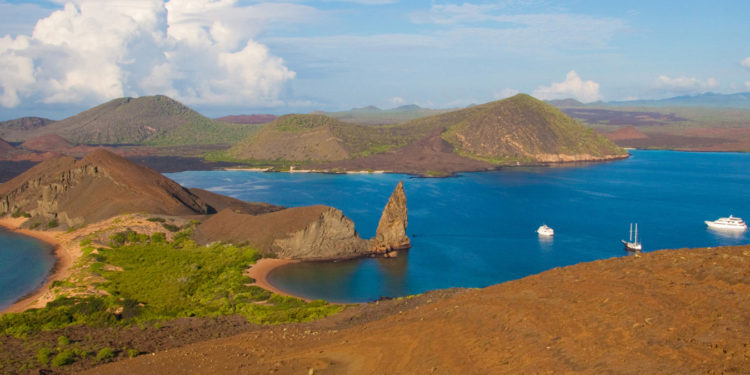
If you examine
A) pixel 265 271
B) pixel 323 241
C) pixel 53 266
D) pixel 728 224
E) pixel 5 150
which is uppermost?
pixel 5 150

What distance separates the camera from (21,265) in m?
54.3

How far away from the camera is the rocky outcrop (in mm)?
57906

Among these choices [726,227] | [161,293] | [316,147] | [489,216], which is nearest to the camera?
[161,293]

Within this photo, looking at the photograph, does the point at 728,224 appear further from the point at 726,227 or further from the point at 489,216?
the point at 489,216

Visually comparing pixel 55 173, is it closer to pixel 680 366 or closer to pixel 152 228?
pixel 152 228

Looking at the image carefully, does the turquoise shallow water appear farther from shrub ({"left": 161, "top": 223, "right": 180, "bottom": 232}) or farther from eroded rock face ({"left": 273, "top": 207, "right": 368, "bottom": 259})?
shrub ({"left": 161, "top": 223, "right": 180, "bottom": 232})

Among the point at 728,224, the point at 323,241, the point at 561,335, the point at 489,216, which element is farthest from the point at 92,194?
the point at 728,224

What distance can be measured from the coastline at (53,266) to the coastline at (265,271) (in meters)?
15.8

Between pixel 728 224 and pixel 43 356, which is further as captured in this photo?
pixel 728 224

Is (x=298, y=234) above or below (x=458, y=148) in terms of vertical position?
below

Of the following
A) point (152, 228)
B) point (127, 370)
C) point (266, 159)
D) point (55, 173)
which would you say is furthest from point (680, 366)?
point (266, 159)

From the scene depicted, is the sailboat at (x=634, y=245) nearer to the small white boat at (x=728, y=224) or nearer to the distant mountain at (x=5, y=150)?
the small white boat at (x=728, y=224)

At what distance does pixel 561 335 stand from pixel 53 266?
5197 centimetres

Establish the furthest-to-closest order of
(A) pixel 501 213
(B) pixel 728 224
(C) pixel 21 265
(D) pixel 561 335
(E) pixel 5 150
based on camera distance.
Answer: (E) pixel 5 150 < (A) pixel 501 213 < (B) pixel 728 224 < (C) pixel 21 265 < (D) pixel 561 335
